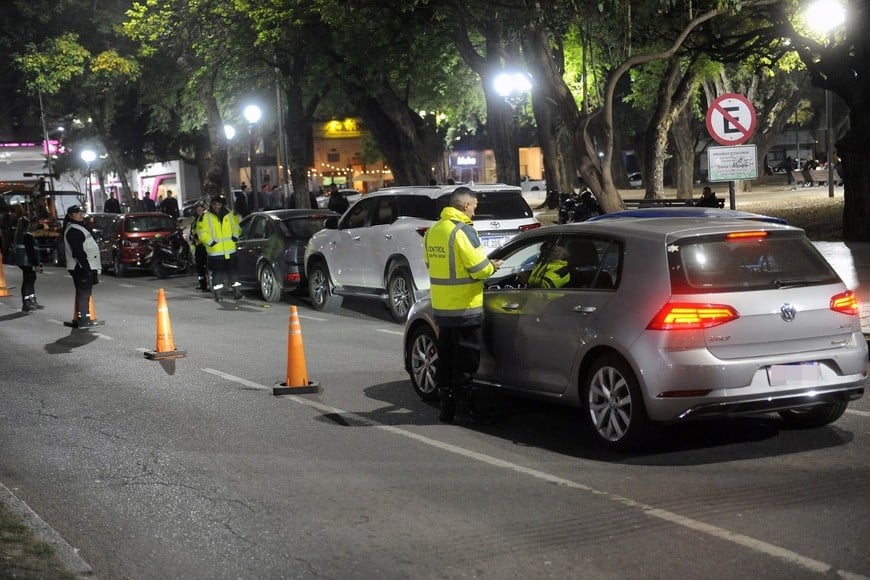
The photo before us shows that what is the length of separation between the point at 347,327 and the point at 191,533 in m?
10.1

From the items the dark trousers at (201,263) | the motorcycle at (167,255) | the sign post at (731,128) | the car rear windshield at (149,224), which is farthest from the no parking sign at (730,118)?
the car rear windshield at (149,224)

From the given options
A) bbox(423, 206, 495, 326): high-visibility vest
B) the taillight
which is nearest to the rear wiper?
the taillight

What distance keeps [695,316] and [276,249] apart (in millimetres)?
13538

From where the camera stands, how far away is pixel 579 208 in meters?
30.2

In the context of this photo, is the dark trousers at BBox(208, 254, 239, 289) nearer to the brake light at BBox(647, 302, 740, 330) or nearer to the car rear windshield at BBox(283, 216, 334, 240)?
the car rear windshield at BBox(283, 216, 334, 240)

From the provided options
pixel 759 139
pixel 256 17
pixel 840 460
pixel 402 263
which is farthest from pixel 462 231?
pixel 759 139

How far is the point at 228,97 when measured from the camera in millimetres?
40531

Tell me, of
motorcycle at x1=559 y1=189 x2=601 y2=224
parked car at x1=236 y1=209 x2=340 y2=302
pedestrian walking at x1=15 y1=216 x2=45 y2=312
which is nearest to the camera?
parked car at x1=236 y1=209 x2=340 y2=302

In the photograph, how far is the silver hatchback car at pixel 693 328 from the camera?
789 centimetres

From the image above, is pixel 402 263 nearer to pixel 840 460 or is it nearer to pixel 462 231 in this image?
pixel 462 231

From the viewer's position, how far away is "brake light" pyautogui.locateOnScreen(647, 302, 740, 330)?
25.8 ft

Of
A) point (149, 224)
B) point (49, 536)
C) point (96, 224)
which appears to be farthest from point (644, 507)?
point (96, 224)

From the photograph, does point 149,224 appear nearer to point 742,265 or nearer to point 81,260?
point 81,260

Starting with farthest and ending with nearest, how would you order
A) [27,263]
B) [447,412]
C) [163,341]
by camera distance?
[27,263] → [163,341] → [447,412]
